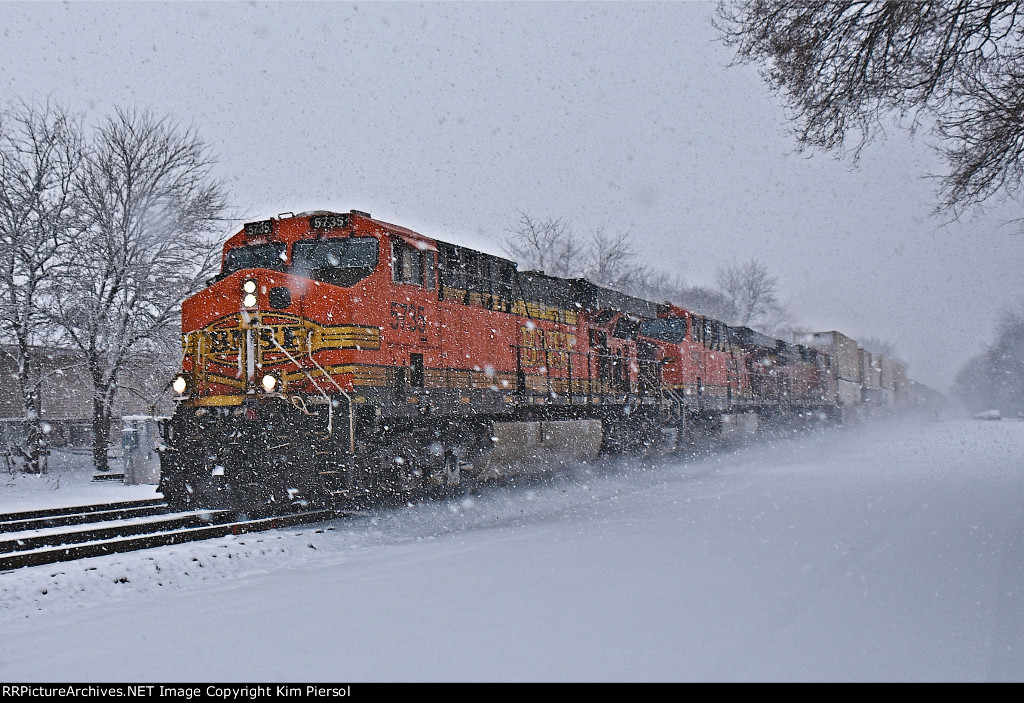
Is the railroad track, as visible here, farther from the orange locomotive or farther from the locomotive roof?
the locomotive roof

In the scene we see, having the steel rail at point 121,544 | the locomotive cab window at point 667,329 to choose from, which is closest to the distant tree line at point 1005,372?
the locomotive cab window at point 667,329

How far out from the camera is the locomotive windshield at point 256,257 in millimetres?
9633

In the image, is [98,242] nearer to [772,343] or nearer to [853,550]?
[853,550]

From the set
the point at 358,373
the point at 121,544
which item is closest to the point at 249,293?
the point at 358,373

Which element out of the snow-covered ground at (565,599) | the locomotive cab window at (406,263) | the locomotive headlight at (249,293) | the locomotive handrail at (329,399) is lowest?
the snow-covered ground at (565,599)

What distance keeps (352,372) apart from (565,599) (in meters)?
4.66

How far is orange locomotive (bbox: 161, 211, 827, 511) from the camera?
8453 millimetres

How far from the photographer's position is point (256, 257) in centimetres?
980

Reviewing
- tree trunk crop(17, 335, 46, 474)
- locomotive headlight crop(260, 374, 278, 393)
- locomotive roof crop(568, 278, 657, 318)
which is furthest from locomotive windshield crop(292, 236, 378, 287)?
tree trunk crop(17, 335, 46, 474)

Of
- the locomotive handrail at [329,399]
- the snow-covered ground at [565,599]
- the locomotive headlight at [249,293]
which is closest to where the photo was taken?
the snow-covered ground at [565,599]

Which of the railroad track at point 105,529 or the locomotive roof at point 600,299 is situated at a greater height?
the locomotive roof at point 600,299

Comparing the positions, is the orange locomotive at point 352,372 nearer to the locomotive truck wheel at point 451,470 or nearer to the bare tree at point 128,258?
the locomotive truck wheel at point 451,470

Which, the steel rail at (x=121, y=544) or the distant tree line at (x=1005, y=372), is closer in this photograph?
the steel rail at (x=121, y=544)

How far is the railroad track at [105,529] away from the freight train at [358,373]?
32 cm
